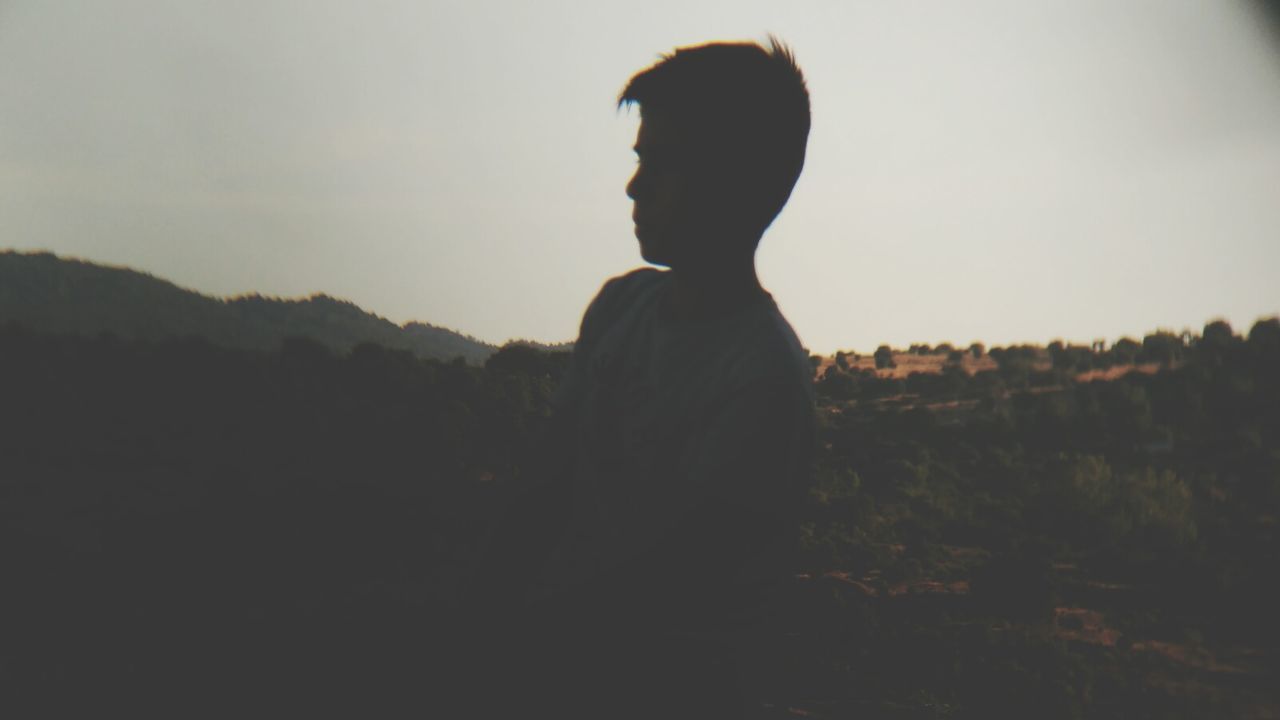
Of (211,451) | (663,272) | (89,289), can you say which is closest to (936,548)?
(211,451)

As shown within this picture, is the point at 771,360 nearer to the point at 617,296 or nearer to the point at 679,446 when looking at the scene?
the point at 679,446

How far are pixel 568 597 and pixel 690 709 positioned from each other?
189 mm

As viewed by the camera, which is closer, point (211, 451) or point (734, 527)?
point (734, 527)

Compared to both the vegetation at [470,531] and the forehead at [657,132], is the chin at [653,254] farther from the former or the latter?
the vegetation at [470,531]

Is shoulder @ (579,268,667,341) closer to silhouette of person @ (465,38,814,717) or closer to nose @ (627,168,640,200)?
silhouette of person @ (465,38,814,717)

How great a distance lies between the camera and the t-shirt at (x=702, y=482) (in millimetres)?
862

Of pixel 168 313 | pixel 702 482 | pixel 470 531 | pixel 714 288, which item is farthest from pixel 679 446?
pixel 168 313

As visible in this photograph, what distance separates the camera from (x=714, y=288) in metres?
1.07

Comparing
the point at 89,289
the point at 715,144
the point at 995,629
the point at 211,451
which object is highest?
the point at 89,289

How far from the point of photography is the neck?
3.43 feet

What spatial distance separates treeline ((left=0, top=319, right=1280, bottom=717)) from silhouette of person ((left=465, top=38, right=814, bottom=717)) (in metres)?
5.23

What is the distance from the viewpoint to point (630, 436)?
1.05 meters

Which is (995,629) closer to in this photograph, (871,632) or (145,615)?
(871,632)

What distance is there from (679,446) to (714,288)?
0.22m
